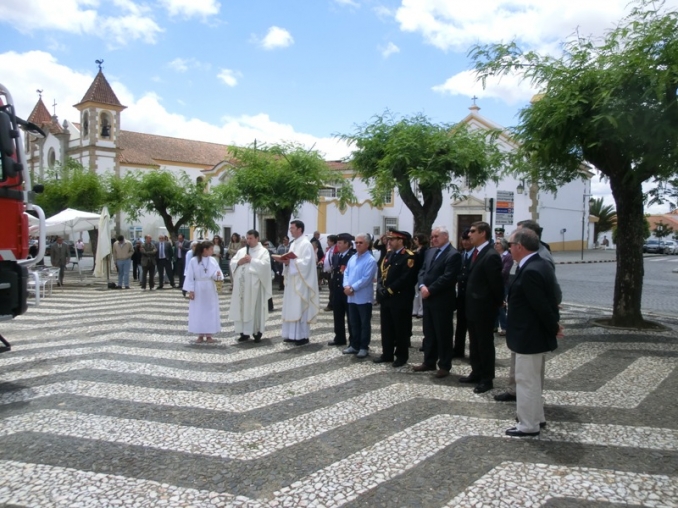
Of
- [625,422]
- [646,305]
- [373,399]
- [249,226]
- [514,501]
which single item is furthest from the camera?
[249,226]

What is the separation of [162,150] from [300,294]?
52026 mm

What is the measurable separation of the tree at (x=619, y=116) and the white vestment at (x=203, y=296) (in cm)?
581

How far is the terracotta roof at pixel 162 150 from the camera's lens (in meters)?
54.8

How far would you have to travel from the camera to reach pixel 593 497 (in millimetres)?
4051

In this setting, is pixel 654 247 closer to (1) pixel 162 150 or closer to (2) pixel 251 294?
(1) pixel 162 150

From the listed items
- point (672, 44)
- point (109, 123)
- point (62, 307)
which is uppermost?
point (109, 123)

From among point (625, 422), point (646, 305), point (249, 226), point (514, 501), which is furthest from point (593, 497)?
point (249, 226)

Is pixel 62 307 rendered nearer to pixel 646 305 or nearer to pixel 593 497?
pixel 593 497

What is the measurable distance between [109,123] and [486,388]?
51.5m

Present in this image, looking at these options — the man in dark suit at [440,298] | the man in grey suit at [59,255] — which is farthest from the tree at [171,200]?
the man in dark suit at [440,298]

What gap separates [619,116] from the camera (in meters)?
9.04

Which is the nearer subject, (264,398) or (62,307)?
(264,398)

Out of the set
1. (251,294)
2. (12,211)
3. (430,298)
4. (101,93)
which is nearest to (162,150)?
(101,93)

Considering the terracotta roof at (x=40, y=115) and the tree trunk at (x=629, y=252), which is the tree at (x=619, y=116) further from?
the terracotta roof at (x=40, y=115)
